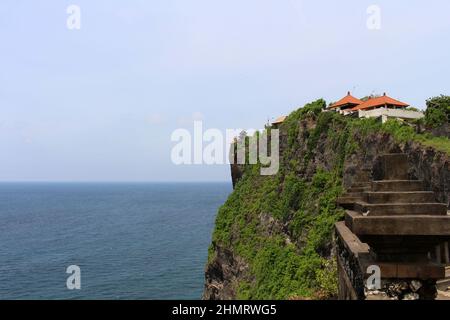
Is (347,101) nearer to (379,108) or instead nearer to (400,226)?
(379,108)

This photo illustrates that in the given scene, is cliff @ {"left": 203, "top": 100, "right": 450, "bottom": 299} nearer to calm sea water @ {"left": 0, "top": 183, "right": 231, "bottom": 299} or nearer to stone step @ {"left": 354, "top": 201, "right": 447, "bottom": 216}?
calm sea water @ {"left": 0, "top": 183, "right": 231, "bottom": 299}

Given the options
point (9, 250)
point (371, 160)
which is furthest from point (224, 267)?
point (9, 250)

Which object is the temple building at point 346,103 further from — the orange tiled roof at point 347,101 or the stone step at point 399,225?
the stone step at point 399,225

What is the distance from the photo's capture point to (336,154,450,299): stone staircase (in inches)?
177

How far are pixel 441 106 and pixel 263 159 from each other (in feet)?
68.4

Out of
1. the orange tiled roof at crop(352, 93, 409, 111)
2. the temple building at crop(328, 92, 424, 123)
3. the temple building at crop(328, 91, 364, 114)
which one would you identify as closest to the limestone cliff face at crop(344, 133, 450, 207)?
the temple building at crop(328, 92, 424, 123)

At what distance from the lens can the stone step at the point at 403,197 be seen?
15.7 ft

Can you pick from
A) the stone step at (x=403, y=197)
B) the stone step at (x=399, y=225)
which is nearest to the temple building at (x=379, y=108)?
the stone step at (x=403, y=197)

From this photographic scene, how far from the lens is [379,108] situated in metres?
34.6
